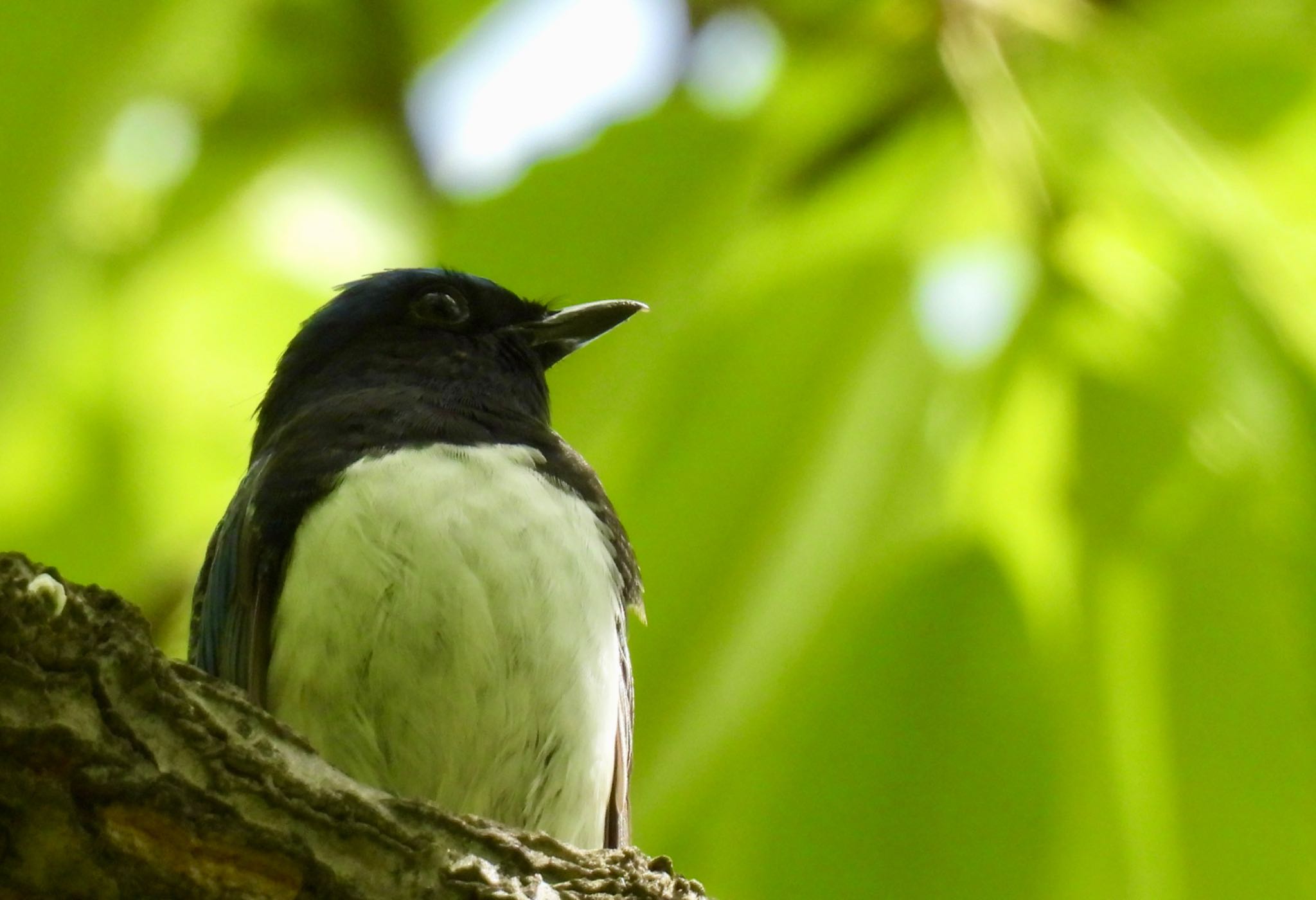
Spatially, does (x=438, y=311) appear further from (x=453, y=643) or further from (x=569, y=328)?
(x=453, y=643)

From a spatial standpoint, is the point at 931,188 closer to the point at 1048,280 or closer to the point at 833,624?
the point at 1048,280

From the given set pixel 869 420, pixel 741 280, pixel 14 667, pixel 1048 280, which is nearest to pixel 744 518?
pixel 869 420

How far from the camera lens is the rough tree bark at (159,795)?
6.05 ft

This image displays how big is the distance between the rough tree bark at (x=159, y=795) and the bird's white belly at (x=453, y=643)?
966 millimetres

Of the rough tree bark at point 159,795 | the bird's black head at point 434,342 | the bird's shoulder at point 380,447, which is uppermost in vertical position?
the bird's black head at point 434,342

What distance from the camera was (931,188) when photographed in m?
3.55

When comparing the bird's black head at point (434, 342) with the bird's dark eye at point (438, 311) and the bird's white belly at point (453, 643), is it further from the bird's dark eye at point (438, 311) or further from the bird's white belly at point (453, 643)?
the bird's white belly at point (453, 643)

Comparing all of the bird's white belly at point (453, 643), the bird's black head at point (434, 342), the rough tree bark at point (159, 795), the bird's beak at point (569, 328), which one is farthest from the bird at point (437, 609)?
the rough tree bark at point (159, 795)

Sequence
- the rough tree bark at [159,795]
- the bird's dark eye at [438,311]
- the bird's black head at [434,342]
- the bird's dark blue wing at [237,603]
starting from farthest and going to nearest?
the bird's dark eye at [438,311] → the bird's black head at [434,342] → the bird's dark blue wing at [237,603] → the rough tree bark at [159,795]

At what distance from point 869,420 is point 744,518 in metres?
0.33

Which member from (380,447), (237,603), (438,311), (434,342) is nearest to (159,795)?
(237,603)

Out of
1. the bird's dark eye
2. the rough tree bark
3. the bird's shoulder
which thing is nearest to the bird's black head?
the bird's dark eye

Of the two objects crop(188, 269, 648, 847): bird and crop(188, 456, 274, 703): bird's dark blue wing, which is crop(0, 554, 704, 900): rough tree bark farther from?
crop(188, 456, 274, 703): bird's dark blue wing

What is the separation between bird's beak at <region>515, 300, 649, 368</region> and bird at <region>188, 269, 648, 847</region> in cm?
45
